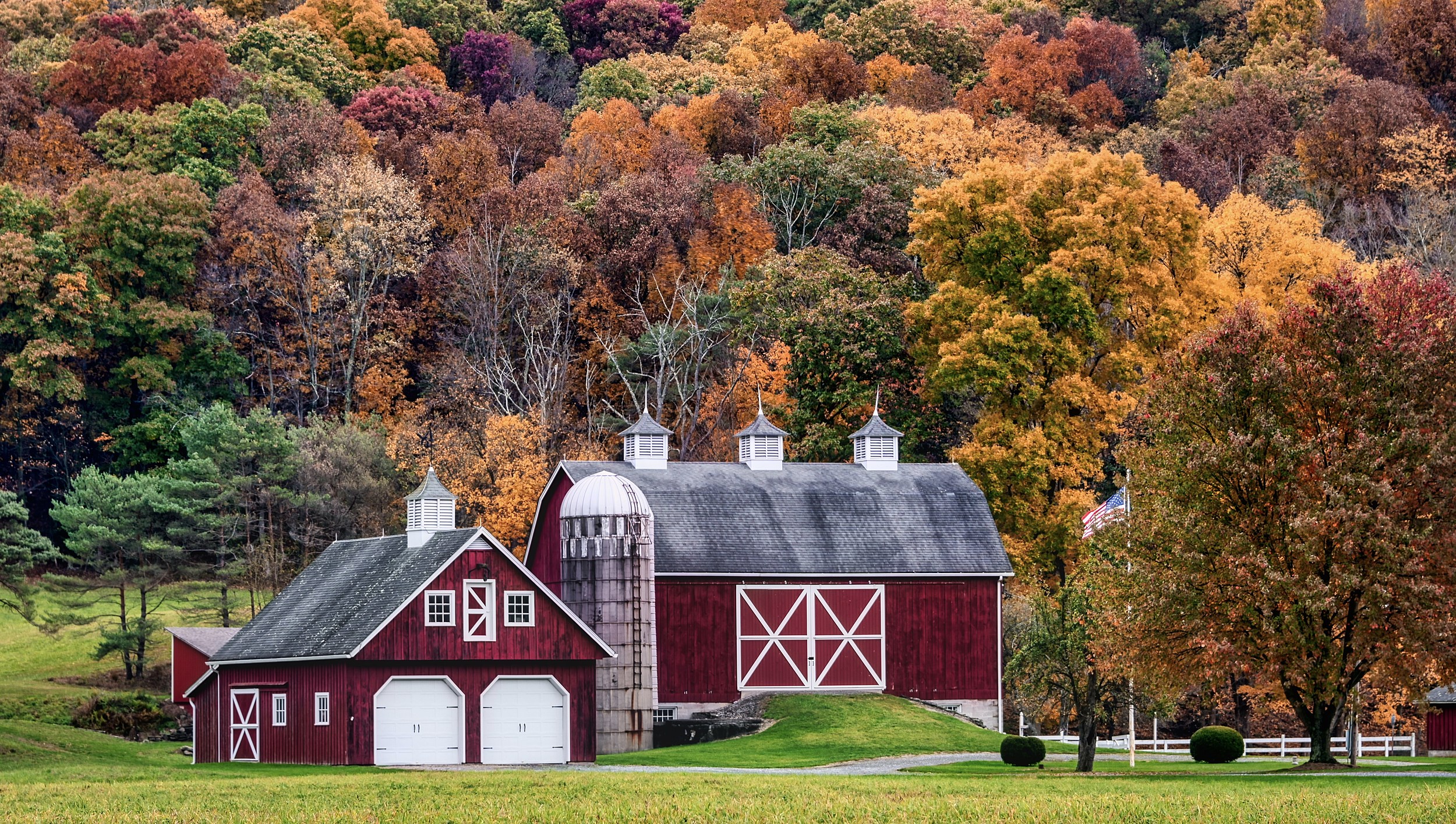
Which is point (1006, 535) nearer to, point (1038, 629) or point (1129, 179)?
point (1129, 179)

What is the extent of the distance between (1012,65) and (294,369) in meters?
47.6

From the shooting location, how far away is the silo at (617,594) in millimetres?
53406

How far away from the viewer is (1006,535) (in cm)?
6631

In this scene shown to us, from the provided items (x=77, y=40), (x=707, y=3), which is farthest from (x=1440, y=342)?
(x=707, y=3)

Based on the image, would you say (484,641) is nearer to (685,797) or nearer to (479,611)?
(479,611)

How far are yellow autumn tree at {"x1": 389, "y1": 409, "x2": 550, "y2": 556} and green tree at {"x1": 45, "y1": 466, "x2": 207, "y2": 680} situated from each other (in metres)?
7.76

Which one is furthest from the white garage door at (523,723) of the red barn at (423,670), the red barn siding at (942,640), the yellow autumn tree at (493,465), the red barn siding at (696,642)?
the yellow autumn tree at (493,465)

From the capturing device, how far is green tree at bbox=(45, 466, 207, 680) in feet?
Answer: 220

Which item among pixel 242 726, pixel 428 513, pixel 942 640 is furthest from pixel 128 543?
pixel 942 640

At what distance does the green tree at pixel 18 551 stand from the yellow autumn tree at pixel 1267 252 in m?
40.2

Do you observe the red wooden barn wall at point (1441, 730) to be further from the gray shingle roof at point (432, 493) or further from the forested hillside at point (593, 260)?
the gray shingle roof at point (432, 493)

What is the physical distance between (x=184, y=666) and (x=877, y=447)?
2306 cm

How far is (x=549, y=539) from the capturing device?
191 feet

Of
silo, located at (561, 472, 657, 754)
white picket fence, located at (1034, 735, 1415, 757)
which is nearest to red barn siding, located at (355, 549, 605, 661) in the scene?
silo, located at (561, 472, 657, 754)
